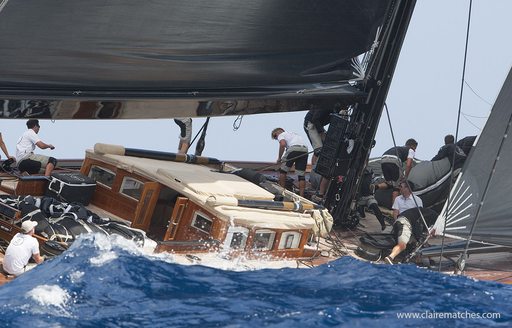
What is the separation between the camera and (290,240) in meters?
16.3

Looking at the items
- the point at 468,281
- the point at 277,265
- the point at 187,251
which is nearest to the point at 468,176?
the point at 468,281

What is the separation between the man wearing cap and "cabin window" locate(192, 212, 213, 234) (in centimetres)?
222

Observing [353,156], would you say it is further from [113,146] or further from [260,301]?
[260,301]

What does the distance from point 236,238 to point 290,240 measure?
37.4 inches

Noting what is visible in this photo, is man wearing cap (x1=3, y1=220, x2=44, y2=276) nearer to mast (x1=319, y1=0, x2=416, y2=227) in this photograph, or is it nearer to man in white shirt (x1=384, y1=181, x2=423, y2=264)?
man in white shirt (x1=384, y1=181, x2=423, y2=264)

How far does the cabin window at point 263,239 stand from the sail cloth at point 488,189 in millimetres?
2036

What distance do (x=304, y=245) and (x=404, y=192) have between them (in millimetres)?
2088

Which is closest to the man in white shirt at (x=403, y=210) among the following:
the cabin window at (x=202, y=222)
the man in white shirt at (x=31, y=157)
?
the cabin window at (x=202, y=222)

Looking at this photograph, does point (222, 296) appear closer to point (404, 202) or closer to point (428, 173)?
point (404, 202)

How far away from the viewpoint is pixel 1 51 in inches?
554

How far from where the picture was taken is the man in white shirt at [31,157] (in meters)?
17.6

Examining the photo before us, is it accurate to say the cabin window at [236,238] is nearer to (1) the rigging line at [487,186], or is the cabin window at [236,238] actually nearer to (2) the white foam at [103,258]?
(2) the white foam at [103,258]

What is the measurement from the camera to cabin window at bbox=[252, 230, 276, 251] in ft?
51.9

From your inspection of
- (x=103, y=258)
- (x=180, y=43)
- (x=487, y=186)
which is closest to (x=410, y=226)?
(x=487, y=186)
